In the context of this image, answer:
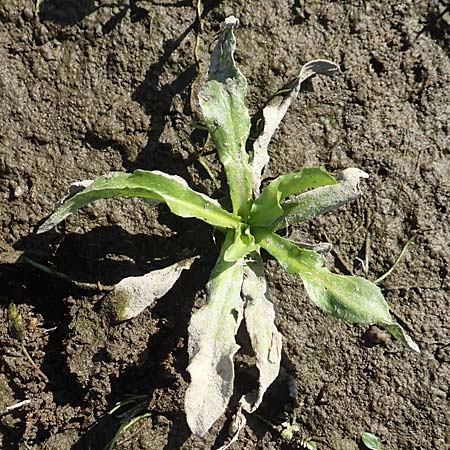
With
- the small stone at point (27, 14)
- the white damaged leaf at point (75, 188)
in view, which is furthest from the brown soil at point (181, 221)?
the white damaged leaf at point (75, 188)

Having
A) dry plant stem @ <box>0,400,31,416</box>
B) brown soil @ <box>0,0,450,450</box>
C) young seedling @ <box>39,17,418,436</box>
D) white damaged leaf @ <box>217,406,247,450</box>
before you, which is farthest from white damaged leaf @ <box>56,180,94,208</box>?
white damaged leaf @ <box>217,406,247,450</box>

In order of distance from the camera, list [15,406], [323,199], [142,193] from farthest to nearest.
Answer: [15,406], [323,199], [142,193]

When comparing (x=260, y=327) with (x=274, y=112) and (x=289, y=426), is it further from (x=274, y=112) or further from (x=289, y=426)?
(x=274, y=112)

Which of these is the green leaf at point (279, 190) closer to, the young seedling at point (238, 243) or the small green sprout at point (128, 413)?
the young seedling at point (238, 243)

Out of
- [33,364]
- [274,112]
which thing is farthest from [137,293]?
[274,112]

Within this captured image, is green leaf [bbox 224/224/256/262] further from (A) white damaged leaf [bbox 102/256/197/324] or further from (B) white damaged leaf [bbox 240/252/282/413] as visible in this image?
(A) white damaged leaf [bbox 102/256/197/324]
